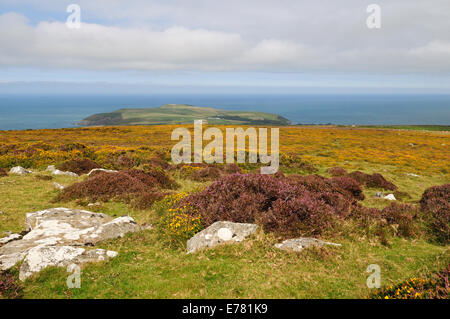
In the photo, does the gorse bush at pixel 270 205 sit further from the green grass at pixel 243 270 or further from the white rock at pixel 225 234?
the white rock at pixel 225 234

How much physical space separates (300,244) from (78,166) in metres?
21.7

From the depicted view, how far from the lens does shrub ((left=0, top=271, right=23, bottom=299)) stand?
664 cm

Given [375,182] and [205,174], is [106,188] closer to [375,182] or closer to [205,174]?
[205,174]

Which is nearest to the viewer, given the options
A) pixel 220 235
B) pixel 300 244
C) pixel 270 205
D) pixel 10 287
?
pixel 10 287

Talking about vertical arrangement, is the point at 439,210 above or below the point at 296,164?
above

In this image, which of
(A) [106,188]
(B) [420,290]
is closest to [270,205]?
(B) [420,290]

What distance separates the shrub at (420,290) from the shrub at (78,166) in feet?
76.7

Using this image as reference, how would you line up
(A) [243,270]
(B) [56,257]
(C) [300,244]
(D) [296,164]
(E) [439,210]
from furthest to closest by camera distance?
(D) [296,164], (E) [439,210], (C) [300,244], (B) [56,257], (A) [243,270]

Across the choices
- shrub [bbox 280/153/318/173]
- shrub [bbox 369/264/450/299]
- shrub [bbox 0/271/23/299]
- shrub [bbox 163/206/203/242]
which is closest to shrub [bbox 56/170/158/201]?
shrub [bbox 163/206/203/242]

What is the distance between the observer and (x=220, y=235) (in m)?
9.58

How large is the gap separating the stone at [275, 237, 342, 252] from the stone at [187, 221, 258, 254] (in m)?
1.30
